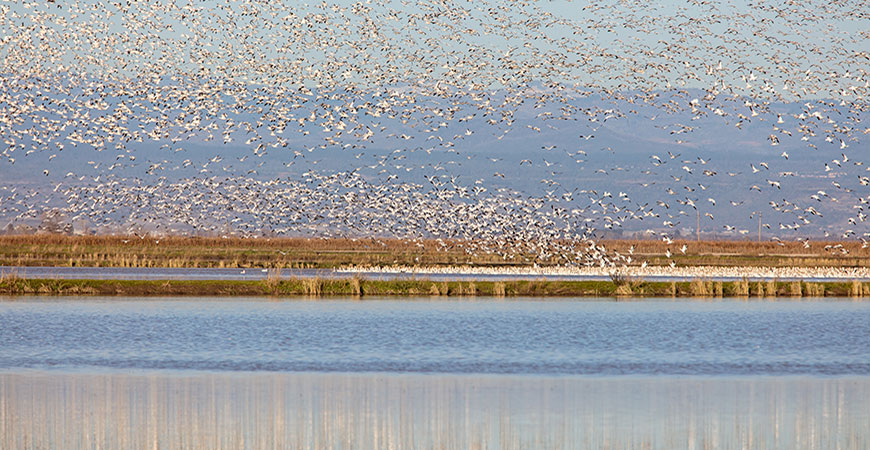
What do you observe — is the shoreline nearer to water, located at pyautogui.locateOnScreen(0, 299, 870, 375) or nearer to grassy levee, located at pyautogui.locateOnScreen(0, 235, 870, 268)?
A: grassy levee, located at pyautogui.locateOnScreen(0, 235, 870, 268)

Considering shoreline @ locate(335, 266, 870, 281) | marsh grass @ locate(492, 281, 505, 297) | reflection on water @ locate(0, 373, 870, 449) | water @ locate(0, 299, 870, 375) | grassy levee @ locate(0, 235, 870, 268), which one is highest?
grassy levee @ locate(0, 235, 870, 268)

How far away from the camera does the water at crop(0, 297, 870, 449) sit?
719 inches

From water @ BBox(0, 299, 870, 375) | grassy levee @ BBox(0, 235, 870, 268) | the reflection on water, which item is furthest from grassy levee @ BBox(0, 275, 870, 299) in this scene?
the reflection on water

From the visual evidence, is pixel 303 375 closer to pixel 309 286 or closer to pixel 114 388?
pixel 114 388

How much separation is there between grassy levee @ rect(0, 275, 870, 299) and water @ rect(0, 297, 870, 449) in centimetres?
322

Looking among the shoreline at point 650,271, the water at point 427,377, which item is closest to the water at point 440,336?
the water at point 427,377

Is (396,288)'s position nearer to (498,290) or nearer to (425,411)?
(498,290)

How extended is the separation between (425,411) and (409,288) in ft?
81.6

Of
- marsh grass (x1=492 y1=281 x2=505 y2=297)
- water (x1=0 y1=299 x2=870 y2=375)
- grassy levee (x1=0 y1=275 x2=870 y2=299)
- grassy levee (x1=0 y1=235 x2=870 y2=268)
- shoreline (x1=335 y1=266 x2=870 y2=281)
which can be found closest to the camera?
water (x1=0 y1=299 x2=870 y2=375)

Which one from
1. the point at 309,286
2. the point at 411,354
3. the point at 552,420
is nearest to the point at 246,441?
the point at 552,420

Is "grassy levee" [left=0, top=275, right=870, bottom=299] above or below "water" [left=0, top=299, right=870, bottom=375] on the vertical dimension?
above

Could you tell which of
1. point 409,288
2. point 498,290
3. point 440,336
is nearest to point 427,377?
point 440,336

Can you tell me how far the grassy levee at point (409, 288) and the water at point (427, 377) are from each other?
10.6 feet

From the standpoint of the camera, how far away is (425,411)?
66.7ft
